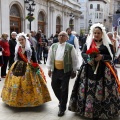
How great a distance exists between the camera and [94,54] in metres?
3.63

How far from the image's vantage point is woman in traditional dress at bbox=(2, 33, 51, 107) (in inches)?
170

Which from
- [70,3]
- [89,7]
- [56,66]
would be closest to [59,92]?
[56,66]

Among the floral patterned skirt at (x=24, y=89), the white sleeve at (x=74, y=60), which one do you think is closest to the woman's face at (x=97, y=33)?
the white sleeve at (x=74, y=60)

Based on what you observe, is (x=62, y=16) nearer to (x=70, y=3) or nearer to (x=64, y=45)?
(x=70, y=3)

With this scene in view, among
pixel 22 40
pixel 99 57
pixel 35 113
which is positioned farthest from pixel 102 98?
pixel 22 40

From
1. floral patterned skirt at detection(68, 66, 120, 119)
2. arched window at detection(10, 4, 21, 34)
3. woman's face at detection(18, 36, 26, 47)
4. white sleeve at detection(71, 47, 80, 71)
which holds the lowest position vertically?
floral patterned skirt at detection(68, 66, 120, 119)

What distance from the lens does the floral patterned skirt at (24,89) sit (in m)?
4.31

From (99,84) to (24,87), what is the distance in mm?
1501

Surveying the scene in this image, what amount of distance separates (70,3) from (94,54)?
27320 mm

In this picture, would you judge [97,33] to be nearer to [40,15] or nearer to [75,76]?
[75,76]

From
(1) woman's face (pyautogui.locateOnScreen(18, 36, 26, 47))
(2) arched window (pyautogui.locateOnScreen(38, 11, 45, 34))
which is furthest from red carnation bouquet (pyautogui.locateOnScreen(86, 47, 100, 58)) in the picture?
(2) arched window (pyautogui.locateOnScreen(38, 11, 45, 34))

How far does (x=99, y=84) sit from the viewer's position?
3699 millimetres

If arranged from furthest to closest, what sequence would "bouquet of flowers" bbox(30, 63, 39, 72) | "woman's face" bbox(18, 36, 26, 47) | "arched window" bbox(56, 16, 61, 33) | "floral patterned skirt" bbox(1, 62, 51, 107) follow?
"arched window" bbox(56, 16, 61, 33) → "woman's face" bbox(18, 36, 26, 47) → "bouquet of flowers" bbox(30, 63, 39, 72) → "floral patterned skirt" bbox(1, 62, 51, 107)

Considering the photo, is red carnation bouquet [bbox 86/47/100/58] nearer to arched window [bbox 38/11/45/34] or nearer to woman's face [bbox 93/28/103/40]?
woman's face [bbox 93/28/103/40]
